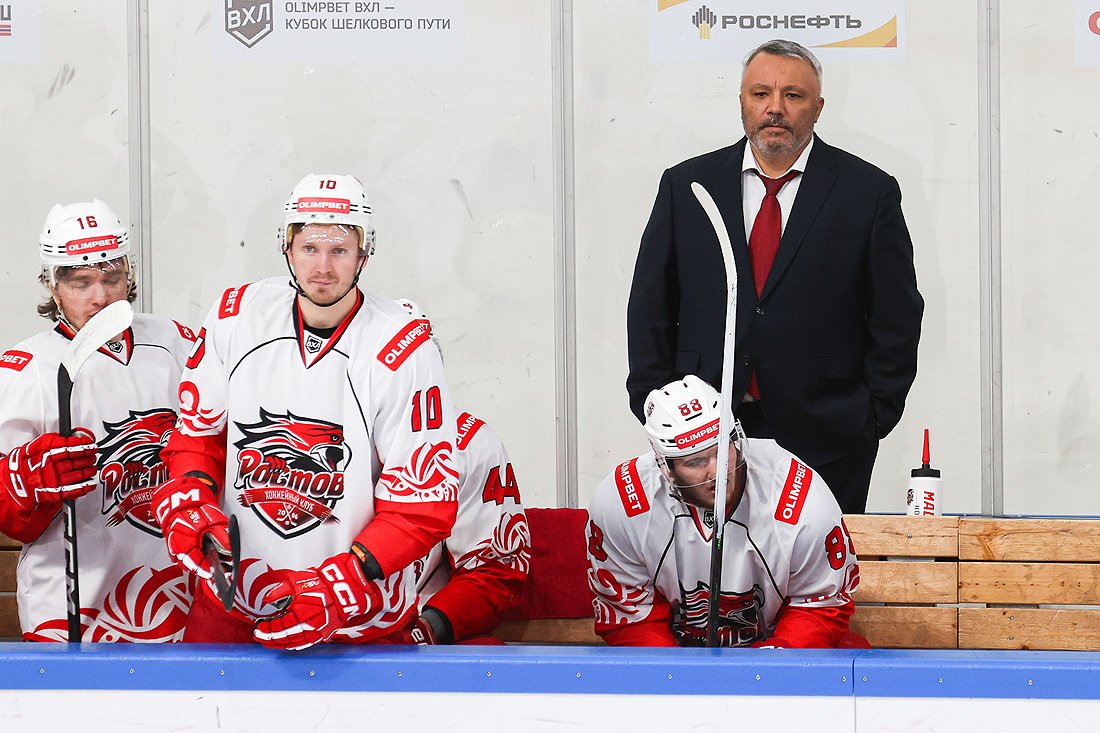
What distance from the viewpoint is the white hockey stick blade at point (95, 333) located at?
2.04 metres

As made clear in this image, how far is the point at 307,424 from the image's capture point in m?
1.90

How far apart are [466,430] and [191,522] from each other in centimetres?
97

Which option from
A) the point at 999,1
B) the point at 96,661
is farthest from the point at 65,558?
the point at 999,1

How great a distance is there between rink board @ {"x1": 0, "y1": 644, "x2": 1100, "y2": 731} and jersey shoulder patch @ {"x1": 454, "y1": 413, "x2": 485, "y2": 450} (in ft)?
3.18

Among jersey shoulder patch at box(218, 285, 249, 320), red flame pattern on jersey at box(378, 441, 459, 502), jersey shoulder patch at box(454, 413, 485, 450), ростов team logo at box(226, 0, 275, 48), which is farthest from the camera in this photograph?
ростов team logo at box(226, 0, 275, 48)

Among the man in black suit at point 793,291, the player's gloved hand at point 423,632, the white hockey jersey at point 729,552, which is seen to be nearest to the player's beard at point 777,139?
the man in black suit at point 793,291

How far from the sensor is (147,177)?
3.77 meters

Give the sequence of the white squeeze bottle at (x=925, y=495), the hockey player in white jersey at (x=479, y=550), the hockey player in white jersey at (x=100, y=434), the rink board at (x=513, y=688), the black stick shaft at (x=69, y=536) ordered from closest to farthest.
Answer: the rink board at (x=513, y=688) → the black stick shaft at (x=69, y=536) → the hockey player in white jersey at (x=100, y=434) → the hockey player in white jersey at (x=479, y=550) → the white squeeze bottle at (x=925, y=495)

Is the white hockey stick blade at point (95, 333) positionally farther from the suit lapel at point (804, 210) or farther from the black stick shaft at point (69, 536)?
the suit lapel at point (804, 210)

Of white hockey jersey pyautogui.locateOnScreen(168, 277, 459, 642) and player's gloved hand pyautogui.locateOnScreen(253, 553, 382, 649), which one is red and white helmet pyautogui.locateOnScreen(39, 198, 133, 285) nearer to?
white hockey jersey pyautogui.locateOnScreen(168, 277, 459, 642)

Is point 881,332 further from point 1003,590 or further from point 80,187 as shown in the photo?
point 80,187

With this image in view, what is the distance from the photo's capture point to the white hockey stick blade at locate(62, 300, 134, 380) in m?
2.04

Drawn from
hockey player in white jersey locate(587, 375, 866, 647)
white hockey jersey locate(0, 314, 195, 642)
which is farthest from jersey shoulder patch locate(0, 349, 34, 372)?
hockey player in white jersey locate(587, 375, 866, 647)

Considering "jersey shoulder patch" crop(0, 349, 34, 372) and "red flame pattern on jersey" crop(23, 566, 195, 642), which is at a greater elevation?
"jersey shoulder patch" crop(0, 349, 34, 372)
